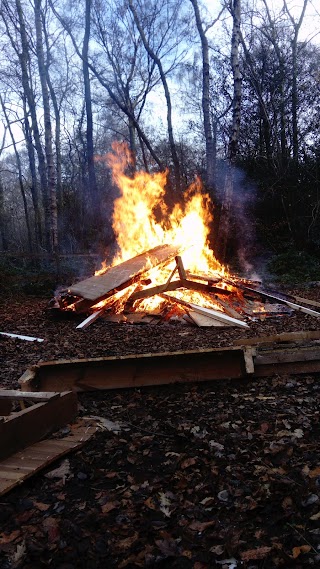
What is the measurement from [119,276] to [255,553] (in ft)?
23.4

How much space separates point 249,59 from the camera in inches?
719

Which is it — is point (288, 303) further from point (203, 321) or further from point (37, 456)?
point (37, 456)

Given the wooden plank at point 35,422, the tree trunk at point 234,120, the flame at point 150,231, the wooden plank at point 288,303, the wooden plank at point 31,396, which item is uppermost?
the tree trunk at point 234,120

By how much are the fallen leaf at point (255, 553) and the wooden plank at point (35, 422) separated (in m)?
1.86

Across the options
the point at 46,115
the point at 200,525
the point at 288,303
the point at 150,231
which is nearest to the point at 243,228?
the point at 150,231

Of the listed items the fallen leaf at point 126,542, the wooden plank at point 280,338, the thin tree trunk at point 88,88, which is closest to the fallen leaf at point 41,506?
the fallen leaf at point 126,542

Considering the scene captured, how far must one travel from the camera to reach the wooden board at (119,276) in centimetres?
853

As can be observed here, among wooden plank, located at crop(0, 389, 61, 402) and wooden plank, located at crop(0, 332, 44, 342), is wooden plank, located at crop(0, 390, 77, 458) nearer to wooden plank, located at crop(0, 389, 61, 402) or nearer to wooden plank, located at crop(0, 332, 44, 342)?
wooden plank, located at crop(0, 389, 61, 402)

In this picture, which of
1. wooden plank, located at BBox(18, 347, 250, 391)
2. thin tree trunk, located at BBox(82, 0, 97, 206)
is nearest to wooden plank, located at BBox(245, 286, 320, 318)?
wooden plank, located at BBox(18, 347, 250, 391)

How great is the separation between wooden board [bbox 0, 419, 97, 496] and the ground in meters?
0.09

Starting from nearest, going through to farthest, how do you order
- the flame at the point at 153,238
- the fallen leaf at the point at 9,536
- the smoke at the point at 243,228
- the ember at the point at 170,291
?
the fallen leaf at the point at 9,536 < the ember at the point at 170,291 < the flame at the point at 153,238 < the smoke at the point at 243,228

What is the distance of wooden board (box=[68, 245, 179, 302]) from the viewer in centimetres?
853

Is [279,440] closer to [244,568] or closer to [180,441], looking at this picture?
[180,441]

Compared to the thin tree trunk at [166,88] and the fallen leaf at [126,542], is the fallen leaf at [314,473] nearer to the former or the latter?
the fallen leaf at [126,542]
